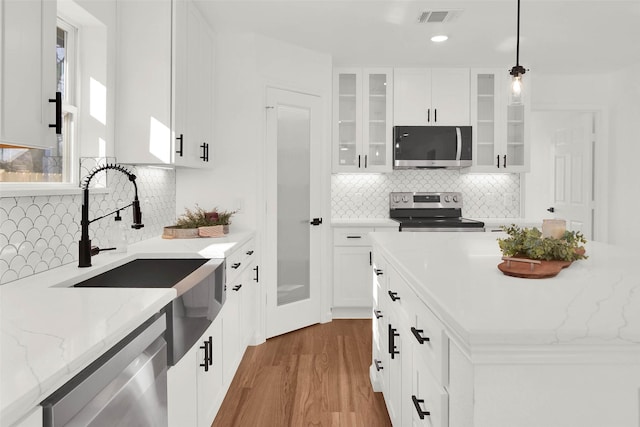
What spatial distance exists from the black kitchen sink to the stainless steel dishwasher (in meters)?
0.68

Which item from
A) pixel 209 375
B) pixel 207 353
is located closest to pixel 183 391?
pixel 207 353

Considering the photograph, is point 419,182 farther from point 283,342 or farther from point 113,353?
point 113,353

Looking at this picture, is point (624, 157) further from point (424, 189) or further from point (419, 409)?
point (419, 409)

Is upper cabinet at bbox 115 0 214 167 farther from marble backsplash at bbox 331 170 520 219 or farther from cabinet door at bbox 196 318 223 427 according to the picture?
marble backsplash at bbox 331 170 520 219

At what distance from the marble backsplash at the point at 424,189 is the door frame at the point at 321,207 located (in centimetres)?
71

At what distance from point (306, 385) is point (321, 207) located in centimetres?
173

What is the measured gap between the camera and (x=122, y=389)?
1.09 m

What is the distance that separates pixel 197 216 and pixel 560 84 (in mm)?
4320

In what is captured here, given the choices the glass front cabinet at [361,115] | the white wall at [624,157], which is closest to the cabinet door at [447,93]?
the glass front cabinet at [361,115]

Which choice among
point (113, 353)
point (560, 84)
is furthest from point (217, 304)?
point (560, 84)

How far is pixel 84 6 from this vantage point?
7.11ft

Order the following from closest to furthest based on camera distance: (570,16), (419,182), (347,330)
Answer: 1. (570,16)
2. (347,330)
3. (419,182)

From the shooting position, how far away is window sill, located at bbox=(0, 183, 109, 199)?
171 cm

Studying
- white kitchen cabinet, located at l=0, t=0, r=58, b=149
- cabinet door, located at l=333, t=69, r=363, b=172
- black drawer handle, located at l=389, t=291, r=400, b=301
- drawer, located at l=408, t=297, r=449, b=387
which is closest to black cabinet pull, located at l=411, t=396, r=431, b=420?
drawer, located at l=408, t=297, r=449, b=387
